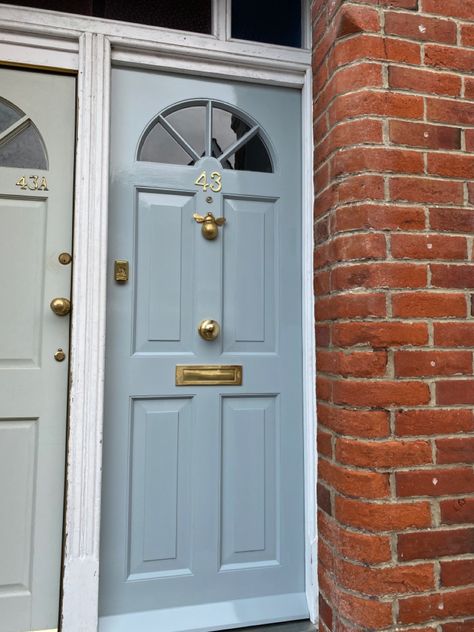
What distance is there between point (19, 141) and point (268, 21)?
3.88 ft

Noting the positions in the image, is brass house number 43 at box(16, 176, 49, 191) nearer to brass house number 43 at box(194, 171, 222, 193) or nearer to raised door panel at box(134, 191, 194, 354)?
raised door panel at box(134, 191, 194, 354)

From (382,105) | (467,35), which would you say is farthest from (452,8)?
(382,105)

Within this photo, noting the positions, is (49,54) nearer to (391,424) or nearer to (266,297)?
(266,297)

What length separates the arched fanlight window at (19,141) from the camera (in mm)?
1808

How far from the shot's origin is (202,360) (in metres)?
1.88

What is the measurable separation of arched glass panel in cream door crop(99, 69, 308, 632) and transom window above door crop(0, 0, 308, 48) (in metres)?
0.22

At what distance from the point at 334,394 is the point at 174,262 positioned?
33.0 inches

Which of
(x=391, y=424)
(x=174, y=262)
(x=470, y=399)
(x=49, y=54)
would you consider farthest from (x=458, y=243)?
(x=49, y=54)

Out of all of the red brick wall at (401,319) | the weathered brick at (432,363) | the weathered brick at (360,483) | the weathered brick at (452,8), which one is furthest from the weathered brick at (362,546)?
the weathered brick at (452,8)

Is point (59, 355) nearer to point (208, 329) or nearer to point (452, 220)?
point (208, 329)

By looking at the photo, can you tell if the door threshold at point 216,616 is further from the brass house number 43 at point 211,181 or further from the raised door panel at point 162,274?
the brass house number 43 at point 211,181

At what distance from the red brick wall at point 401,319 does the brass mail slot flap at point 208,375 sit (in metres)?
0.49

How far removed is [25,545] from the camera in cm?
171

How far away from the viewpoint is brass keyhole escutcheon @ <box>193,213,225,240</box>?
1900mm
